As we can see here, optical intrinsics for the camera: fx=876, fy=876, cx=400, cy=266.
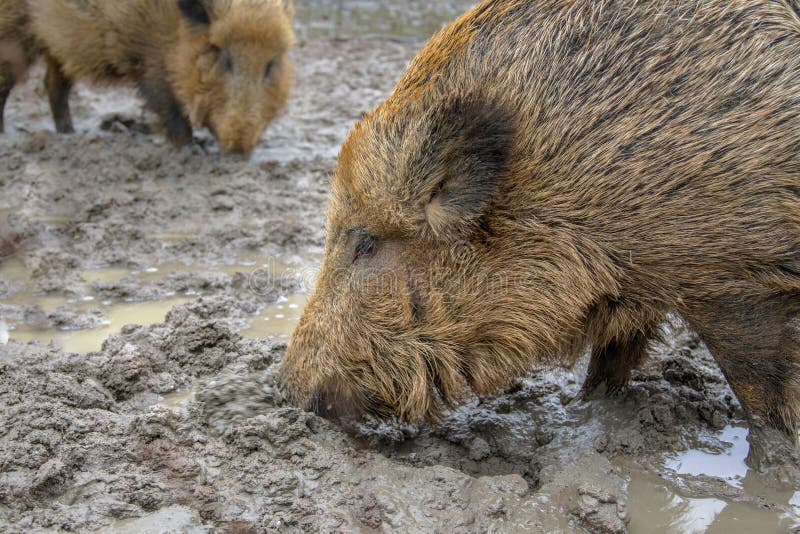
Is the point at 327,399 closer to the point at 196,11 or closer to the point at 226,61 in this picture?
the point at 226,61

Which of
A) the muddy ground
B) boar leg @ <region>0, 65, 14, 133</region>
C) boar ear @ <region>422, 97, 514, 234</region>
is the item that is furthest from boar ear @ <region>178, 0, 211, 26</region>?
boar ear @ <region>422, 97, 514, 234</region>

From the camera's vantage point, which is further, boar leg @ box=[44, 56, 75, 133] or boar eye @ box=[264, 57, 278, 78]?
boar leg @ box=[44, 56, 75, 133]

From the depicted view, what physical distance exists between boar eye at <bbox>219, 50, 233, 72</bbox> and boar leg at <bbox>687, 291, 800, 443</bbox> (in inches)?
222

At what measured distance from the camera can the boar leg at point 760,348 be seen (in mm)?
3451

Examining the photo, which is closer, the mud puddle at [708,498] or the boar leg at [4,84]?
the mud puddle at [708,498]

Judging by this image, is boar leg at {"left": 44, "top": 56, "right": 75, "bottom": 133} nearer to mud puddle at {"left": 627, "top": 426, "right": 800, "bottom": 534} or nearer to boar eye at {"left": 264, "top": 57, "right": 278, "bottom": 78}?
boar eye at {"left": 264, "top": 57, "right": 278, "bottom": 78}

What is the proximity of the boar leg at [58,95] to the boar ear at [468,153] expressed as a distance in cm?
612

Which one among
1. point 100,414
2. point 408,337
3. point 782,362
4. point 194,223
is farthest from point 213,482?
point 194,223

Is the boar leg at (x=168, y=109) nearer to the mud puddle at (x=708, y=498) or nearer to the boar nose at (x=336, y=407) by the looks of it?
the boar nose at (x=336, y=407)

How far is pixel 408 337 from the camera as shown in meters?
3.75

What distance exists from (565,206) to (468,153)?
445 millimetres

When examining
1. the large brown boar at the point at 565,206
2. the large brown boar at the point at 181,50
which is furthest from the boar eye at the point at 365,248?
the large brown boar at the point at 181,50

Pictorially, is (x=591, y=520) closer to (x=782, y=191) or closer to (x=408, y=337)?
(x=408, y=337)

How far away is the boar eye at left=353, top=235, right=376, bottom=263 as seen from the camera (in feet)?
12.6
